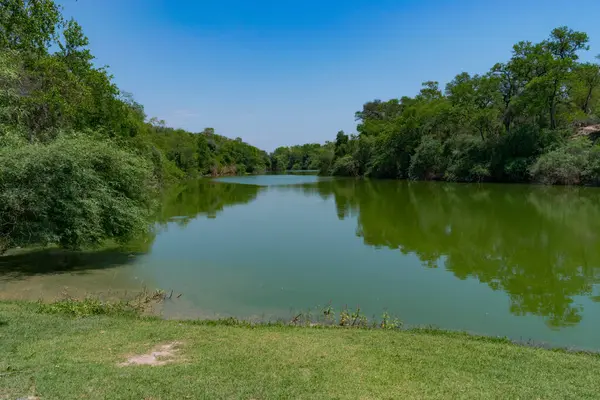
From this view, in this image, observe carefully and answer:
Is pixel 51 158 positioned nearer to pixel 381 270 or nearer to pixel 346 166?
pixel 381 270

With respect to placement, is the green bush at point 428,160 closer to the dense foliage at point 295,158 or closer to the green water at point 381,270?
the green water at point 381,270

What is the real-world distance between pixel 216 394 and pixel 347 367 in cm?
169

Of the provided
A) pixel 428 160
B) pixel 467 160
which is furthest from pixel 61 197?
pixel 428 160

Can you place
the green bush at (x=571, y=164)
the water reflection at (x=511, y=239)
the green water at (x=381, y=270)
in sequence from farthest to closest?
the green bush at (x=571, y=164), the water reflection at (x=511, y=239), the green water at (x=381, y=270)

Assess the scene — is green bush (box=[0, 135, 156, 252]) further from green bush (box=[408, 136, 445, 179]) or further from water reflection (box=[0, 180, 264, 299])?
green bush (box=[408, 136, 445, 179])

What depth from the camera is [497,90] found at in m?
46.7

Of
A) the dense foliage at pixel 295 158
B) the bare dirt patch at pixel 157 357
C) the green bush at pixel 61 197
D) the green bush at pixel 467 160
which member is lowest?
the bare dirt patch at pixel 157 357

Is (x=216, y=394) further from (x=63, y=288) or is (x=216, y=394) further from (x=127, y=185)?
(x=127, y=185)

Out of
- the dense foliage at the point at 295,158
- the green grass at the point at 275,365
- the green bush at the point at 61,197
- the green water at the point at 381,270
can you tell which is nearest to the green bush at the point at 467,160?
the green water at the point at 381,270

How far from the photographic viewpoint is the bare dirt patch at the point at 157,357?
17.3 ft

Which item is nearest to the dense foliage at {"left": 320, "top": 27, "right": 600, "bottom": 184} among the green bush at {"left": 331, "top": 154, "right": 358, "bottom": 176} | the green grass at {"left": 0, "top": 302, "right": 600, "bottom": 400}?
the green bush at {"left": 331, "top": 154, "right": 358, "bottom": 176}

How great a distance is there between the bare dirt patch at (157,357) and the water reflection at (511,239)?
7100 millimetres

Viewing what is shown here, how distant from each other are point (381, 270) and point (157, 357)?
26.6ft

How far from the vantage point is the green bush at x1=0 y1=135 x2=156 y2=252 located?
1062 centimetres
